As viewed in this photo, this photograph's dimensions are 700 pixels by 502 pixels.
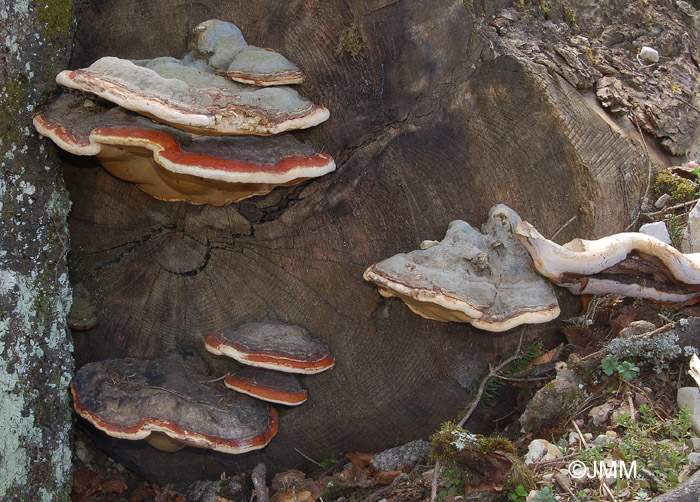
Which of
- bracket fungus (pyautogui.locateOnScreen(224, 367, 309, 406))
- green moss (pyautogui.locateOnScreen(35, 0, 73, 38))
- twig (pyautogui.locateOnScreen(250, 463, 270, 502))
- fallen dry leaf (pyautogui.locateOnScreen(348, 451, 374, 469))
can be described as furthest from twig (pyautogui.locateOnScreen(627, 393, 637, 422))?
green moss (pyautogui.locateOnScreen(35, 0, 73, 38))

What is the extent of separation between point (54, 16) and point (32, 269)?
146 cm

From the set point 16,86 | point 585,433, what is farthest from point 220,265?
point 585,433

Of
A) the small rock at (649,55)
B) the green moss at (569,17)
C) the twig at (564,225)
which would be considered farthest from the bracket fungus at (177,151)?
the small rock at (649,55)

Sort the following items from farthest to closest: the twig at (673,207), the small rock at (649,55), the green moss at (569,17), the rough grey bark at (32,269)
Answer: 1. the small rock at (649,55)
2. the green moss at (569,17)
3. the twig at (673,207)
4. the rough grey bark at (32,269)

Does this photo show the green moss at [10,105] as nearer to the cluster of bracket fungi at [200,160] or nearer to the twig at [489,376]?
the cluster of bracket fungi at [200,160]

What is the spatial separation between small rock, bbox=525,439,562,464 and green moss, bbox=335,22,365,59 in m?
2.43

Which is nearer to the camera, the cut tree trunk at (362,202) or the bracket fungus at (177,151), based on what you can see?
the bracket fungus at (177,151)

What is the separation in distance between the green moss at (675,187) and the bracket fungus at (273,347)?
7.95ft

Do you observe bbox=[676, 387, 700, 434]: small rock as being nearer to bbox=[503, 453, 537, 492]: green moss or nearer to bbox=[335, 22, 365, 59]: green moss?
bbox=[503, 453, 537, 492]: green moss

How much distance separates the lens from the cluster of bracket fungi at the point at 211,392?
3363mm

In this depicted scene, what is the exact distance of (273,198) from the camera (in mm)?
3721

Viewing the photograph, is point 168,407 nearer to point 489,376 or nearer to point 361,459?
point 361,459

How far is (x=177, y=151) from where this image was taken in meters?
2.92

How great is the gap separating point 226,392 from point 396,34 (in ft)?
7.89
